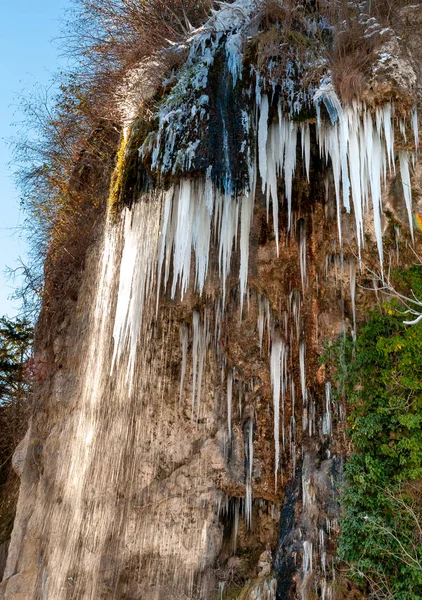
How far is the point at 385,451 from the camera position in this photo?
6.81 metres

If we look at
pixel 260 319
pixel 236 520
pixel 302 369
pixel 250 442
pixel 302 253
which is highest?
pixel 302 253

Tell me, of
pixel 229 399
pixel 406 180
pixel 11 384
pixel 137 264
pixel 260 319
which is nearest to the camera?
pixel 406 180

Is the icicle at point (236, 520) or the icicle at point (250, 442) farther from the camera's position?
the icicle at point (236, 520)

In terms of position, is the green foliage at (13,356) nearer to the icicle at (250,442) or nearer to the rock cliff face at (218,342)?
the rock cliff face at (218,342)

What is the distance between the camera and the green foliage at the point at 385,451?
20.7 feet

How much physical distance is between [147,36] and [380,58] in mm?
4198

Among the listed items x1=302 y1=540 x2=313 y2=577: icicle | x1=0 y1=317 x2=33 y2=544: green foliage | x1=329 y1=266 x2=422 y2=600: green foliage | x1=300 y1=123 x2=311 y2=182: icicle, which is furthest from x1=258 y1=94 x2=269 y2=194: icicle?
x1=0 y1=317 x2=33 y2=544: green foliage

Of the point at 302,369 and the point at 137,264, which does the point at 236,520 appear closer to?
the point at 302,369

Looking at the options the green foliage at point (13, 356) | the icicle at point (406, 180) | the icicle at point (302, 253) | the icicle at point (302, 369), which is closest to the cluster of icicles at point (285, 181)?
the icicle at point (406, 180)

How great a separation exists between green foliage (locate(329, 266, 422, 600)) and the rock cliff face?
0.33m

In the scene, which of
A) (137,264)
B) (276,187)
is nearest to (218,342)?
(137,264)

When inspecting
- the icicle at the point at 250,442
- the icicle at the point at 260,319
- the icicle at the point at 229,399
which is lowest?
the icicle at the point at 250,442

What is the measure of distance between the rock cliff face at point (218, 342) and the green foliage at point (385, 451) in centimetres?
33

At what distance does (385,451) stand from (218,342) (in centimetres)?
314
